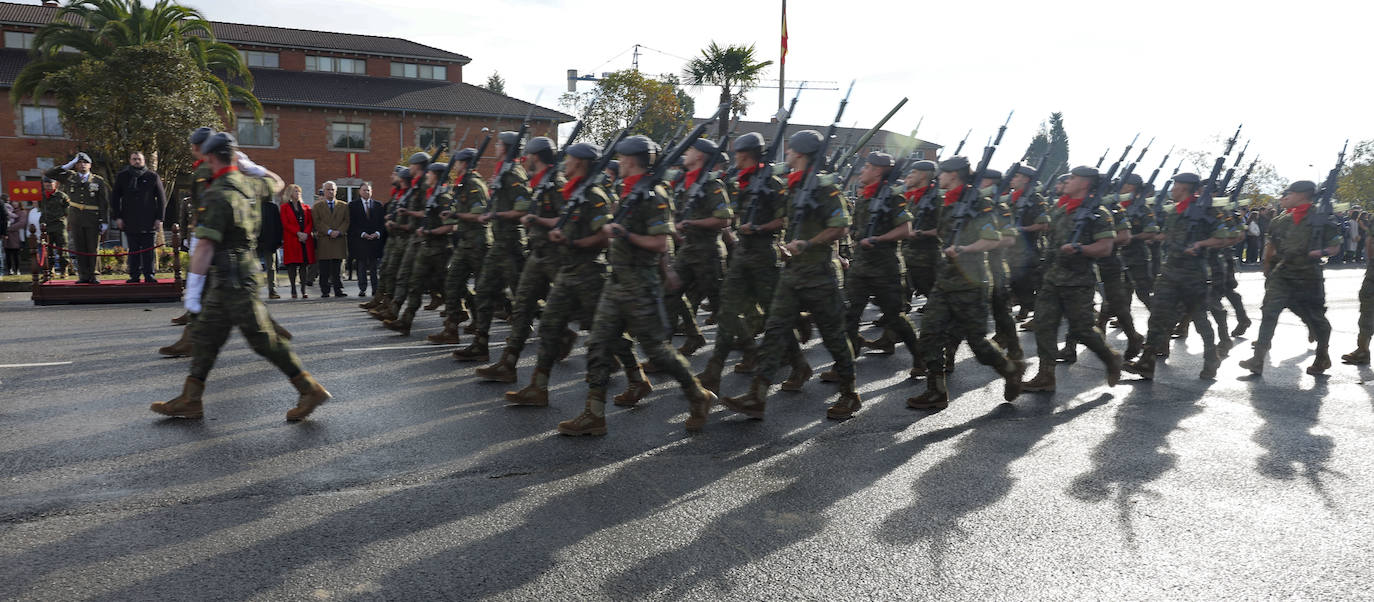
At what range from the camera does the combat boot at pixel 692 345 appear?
899 cm

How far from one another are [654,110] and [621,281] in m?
24.8

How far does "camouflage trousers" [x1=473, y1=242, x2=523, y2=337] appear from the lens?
8.39 metres

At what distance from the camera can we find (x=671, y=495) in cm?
448

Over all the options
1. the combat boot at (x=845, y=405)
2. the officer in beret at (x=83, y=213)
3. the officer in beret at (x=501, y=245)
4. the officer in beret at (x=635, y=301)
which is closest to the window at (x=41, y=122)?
the officer in beret at (x=83, y=213)

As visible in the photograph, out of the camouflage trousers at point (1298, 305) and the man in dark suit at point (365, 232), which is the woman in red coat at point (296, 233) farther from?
the camouflage trousers at point (1298, 305)

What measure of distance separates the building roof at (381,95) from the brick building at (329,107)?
0.05 meters

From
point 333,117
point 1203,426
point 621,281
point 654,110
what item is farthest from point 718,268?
point 333,117

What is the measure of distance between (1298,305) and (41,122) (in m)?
42.5

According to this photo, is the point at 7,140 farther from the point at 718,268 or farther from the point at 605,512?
the point at 605,512

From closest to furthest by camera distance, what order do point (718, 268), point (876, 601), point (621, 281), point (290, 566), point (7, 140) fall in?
point (876, 601) → point (290, 566) → point (621, 281) → point (718, 268) → point (7, 140)

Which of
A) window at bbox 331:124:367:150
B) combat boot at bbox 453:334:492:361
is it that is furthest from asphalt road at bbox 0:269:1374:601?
window at bbox 331:124:367:150

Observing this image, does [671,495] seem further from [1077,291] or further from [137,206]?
[137,206]

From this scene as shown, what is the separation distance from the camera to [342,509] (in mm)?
4164

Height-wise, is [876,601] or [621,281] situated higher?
[621,281]
